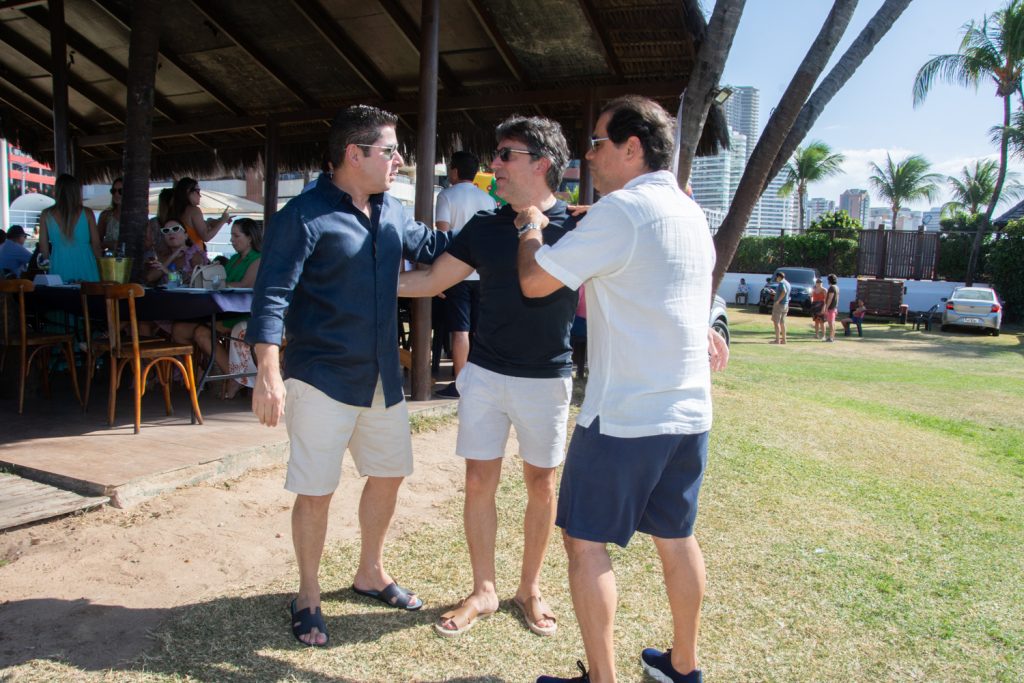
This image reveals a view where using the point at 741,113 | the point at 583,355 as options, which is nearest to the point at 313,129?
the point at 583,355

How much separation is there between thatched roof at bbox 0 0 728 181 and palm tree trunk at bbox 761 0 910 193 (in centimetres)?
108

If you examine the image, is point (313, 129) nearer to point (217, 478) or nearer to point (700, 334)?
point (217, 478)

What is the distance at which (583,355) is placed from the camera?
28.7 feet

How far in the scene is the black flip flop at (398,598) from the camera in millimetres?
3158

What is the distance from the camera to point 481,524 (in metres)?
3.08

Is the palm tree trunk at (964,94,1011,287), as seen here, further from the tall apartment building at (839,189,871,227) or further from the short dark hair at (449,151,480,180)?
the tall apartment building at (839,189,871,227)

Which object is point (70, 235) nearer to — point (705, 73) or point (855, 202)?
point (705, 73)

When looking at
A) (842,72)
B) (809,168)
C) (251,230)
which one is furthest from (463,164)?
(809,168)

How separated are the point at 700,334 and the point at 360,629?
1710mm

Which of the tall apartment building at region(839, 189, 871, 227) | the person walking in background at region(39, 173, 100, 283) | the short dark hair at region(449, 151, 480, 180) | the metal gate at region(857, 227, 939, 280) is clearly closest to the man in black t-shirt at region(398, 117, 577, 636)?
the short dark hair at region(449, 151, 480, 180)

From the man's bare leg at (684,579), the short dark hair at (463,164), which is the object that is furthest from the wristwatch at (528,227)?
the short dark hair at (463,164)

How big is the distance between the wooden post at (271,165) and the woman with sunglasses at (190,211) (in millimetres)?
3031

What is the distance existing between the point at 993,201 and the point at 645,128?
95.2 ft

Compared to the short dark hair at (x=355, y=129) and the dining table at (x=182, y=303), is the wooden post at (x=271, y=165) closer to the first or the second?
the dining table at (x=182, y=303)
